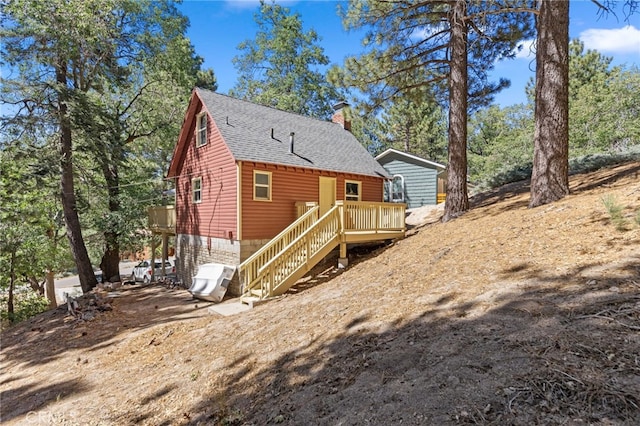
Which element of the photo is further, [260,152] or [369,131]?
[369,131]

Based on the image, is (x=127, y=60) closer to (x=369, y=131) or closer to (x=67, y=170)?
(x=67, y=170)

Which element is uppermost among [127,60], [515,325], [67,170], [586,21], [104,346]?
[127,60]

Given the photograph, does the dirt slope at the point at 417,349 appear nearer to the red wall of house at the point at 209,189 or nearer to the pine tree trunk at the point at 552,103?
the pine tree trunk at the point at 552,103

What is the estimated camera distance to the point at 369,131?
36469mm

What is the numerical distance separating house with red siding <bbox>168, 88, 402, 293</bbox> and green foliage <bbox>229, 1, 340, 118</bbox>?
44.3ft

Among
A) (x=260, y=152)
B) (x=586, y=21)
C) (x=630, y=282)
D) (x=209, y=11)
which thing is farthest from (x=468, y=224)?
(x=209, y=11)

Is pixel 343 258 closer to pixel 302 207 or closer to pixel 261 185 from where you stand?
pixel 302 207

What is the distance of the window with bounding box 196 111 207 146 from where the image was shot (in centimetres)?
1281

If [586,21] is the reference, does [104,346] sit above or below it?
below

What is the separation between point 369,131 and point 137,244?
88.8ft

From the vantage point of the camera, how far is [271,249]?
9.53 metres

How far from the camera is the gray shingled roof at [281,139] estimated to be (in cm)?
1139

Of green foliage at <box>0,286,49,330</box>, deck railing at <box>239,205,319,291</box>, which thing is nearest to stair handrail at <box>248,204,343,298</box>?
deck railing at <box>239,205,319,291</box>

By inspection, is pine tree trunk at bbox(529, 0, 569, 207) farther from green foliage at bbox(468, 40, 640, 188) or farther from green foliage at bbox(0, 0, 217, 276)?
green foliage at bbox(0, 0, 217, 276)
